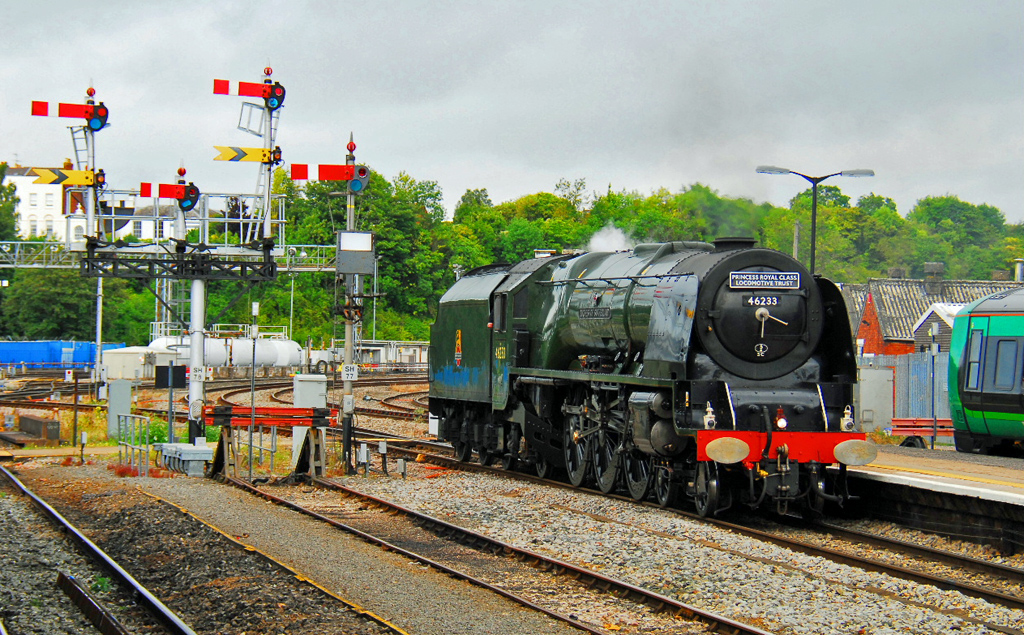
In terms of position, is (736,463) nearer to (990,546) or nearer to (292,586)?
(990,546)

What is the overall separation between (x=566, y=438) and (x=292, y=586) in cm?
781

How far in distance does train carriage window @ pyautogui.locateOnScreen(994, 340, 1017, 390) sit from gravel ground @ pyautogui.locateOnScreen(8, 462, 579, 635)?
13.3 metres

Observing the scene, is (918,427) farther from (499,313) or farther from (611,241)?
(499,313)

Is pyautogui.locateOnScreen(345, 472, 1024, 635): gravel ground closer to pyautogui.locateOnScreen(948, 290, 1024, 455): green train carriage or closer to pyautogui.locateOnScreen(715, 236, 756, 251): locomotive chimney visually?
pyautogui.locateOnScreen(715, 236, 756, 251): locomotive chimney

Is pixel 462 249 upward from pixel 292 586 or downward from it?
upward

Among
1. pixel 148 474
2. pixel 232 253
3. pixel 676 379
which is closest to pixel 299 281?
pixel 232 253

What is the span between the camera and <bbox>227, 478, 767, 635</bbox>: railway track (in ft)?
27.7

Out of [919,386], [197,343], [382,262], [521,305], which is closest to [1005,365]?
[919,386]

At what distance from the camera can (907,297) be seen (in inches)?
2078

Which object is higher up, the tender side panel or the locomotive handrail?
the locomotive handrail

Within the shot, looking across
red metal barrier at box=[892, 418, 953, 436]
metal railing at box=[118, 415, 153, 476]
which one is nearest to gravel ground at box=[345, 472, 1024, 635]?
metal railing at box=[118, 415, 153, 476]

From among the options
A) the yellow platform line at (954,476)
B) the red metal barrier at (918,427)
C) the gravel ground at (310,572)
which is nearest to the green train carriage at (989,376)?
the red metal barrier at (918,427)

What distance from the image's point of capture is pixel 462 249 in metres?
82.6

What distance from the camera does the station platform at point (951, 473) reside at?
1161 cm
